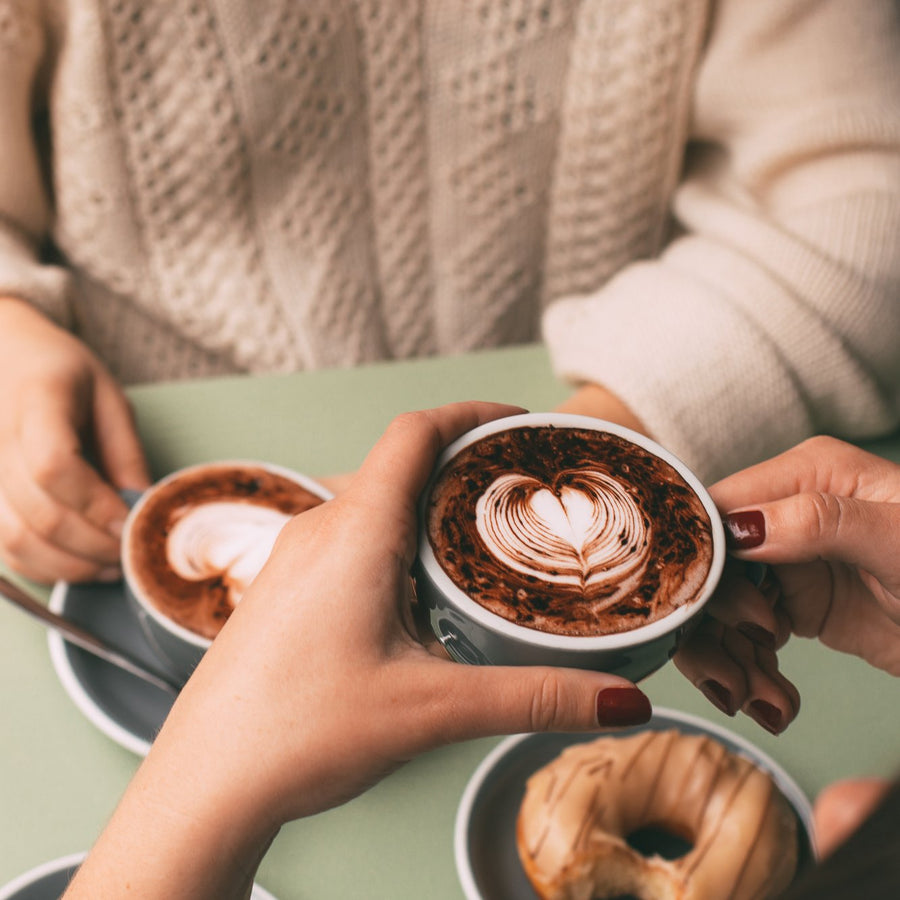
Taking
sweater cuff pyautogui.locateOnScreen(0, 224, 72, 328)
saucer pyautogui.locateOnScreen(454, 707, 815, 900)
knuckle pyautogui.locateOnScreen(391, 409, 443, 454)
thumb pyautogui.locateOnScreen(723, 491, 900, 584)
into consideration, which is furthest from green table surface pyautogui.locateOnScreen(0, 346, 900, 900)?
sweater cuff pyautogui.locateOnScreen(0, 224, 72, 328)

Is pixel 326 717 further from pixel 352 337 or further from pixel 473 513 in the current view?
pixel 352 337

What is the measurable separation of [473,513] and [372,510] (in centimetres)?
6

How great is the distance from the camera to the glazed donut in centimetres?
50

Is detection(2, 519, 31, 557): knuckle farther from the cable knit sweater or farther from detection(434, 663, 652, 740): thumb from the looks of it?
detection(434, 663, 652, 740): thumb

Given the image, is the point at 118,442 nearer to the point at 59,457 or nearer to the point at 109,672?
the point at 59,457

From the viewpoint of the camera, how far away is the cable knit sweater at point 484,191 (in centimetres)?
78

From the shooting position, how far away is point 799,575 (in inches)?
21.6

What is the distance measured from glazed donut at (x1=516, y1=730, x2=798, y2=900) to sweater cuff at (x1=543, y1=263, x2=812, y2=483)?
266 millimetres

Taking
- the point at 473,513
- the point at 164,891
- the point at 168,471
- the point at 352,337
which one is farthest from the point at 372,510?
the point at 352,337

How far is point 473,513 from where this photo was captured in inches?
16.5

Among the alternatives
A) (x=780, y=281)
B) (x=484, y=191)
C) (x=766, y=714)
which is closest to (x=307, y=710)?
(x=766, y=714)

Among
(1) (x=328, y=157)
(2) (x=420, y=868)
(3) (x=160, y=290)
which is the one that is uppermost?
(1) (x=328, y=157)

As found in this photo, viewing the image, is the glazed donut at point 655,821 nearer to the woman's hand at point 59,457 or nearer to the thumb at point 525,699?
the thumb at point 525,699

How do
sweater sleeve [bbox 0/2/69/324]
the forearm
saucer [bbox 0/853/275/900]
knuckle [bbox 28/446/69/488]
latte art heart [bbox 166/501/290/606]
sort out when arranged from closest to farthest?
the forearm < saucer [bbox 0/853/275/900] < latte art heart [bbox 166/501/290/606] < knuckle [bbox 28/446/69/488] < sweater sleeve [bbox 0/2/69/324]
